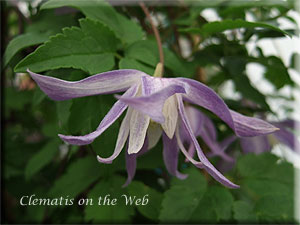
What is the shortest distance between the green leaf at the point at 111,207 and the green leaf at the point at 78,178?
0.03 m

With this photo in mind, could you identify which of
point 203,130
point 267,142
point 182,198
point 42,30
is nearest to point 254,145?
point 267,142

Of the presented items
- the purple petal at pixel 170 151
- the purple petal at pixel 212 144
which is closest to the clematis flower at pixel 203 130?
the purple petal at pixel 212 144

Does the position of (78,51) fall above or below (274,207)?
above

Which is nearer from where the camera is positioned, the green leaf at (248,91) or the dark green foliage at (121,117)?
→ the dark green foliage at (121,117)

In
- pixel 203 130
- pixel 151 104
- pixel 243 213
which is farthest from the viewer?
pixel 203 130

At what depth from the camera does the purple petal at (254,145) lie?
0.75 meters

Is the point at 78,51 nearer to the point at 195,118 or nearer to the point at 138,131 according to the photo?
the point at 138,131

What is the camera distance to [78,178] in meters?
0.66

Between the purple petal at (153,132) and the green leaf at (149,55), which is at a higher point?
the green leaf at (149,55)

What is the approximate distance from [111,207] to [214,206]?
0.18 m

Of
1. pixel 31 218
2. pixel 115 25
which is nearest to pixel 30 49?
pixel 115 25

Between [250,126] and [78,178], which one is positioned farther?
[78,178]

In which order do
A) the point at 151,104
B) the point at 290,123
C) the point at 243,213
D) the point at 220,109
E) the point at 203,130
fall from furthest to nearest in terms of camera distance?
the point at 290,123
the point at 203,130
the point at 243,213
the point at 220,109
the point at 151,104

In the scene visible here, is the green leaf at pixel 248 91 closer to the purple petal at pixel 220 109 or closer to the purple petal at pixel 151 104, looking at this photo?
the purple petal at pixel 220 109
